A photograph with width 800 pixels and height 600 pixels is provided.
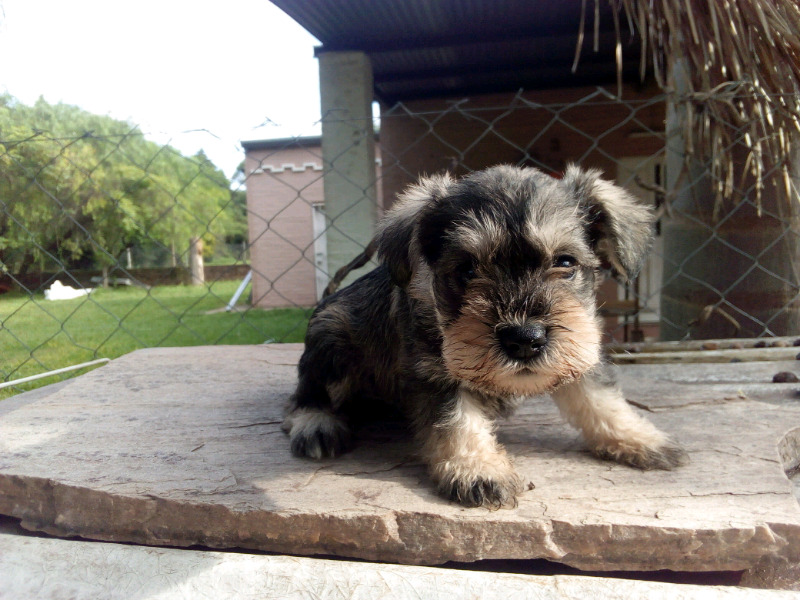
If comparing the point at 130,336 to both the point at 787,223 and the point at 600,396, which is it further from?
the point at 787,223

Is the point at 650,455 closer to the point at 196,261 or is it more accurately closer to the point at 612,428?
the point at 612,428

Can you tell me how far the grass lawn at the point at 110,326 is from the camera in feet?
14.8

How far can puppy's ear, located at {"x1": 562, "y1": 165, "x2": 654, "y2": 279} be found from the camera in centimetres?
253

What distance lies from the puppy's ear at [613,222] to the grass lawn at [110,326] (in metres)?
3.88

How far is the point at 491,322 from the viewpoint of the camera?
2035 mm

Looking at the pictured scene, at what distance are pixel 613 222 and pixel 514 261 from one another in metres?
0.62

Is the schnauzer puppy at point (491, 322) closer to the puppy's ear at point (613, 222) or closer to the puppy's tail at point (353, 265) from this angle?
the puppy's ear at point (613, 222)

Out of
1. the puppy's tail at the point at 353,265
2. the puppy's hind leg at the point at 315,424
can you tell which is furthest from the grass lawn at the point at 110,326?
the puppy's hind leg at the point at 315,424

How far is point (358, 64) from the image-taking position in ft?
22.8

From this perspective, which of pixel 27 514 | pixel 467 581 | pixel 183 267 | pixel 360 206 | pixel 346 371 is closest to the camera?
pixel 467 581

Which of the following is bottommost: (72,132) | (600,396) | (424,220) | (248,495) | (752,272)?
(248,495)

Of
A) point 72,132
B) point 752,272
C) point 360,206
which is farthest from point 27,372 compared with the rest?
point 752,272

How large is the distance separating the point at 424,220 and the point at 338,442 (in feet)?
3.50

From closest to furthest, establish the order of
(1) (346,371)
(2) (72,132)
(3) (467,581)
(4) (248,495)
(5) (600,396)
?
(3) (467,581), (4) (248,495), (5) (600,396), (1) (346,371), (2) (72,132)
